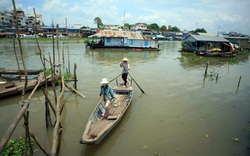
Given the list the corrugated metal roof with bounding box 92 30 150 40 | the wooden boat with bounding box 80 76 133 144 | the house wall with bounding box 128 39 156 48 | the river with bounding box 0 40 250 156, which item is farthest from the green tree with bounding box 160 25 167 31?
the wooden boat with bounding box 80 76 133 144

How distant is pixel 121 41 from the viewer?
30891 millimetres

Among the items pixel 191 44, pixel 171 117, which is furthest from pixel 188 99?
pixel 191 44

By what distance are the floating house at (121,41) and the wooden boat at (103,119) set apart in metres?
22.8

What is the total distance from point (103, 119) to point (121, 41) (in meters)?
26.4

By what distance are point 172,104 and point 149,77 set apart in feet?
16.1

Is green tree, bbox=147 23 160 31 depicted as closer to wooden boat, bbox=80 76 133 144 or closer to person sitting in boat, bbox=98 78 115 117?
wooden boat, bbox=80 76 133 144

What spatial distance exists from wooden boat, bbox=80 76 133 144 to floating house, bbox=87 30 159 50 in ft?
74.9

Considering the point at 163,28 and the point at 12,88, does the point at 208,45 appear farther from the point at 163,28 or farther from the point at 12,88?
the point at 163,28

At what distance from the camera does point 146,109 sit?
7793 millimetres

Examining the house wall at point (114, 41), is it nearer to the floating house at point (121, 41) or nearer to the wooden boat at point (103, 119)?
the floating house at point (121, 41)

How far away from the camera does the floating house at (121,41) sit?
29766mm

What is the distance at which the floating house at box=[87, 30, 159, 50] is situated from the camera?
29.8m

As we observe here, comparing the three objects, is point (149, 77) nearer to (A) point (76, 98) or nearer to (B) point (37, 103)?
(A) point (76, 98)

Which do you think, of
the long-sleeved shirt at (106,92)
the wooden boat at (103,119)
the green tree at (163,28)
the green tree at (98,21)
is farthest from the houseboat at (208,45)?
the green tree at (163,28)
